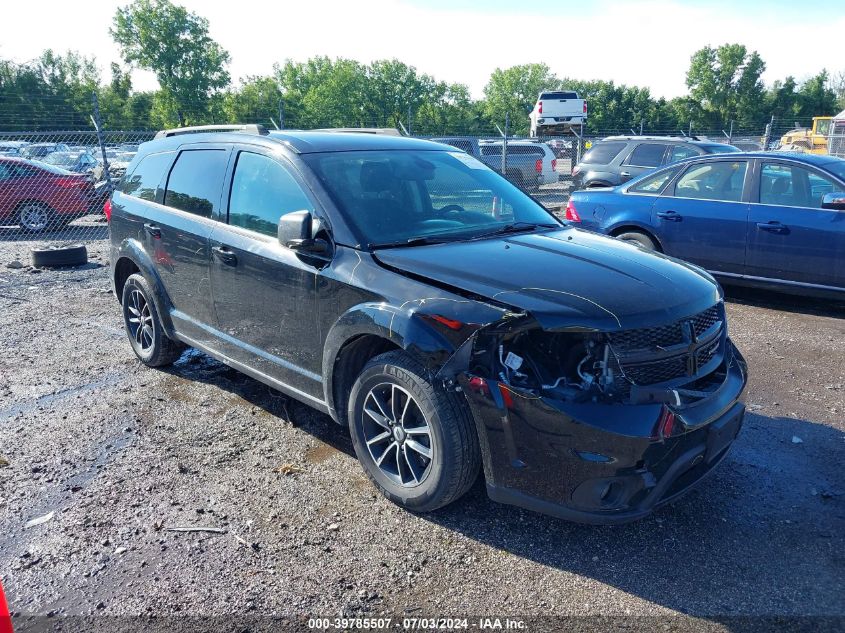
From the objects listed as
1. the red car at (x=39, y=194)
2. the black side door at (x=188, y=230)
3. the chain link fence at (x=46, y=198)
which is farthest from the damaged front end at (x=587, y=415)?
the red car at (x=39, y=194)

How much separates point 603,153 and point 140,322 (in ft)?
36.2

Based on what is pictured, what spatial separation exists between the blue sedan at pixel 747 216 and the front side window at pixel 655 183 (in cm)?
1

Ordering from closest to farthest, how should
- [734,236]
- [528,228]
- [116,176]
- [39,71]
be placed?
1. [528,228]
2. [734,236]
3. [116,176]
4. [39,71]

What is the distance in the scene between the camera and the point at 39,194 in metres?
13.7

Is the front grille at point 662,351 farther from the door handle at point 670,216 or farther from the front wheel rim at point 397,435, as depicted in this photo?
the door handle at point 670,216

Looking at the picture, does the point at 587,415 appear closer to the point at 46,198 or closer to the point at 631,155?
the point at 631,155

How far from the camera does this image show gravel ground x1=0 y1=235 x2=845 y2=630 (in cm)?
284

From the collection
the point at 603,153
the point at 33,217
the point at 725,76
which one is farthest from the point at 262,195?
the point at 725,76

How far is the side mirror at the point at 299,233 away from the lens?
3562 millimetres

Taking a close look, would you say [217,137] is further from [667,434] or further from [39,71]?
[39,71]

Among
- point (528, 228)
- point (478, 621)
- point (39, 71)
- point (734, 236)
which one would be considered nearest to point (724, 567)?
point (478, 621)

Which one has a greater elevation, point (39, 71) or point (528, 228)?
point (39, 71)

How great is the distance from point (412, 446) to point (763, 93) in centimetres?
8938

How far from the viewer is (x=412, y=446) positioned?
130 inches
